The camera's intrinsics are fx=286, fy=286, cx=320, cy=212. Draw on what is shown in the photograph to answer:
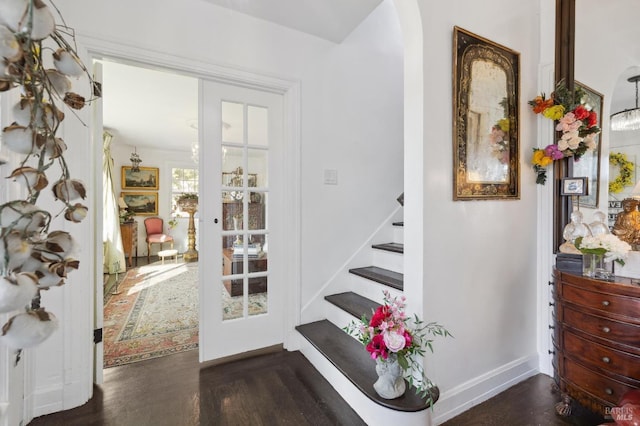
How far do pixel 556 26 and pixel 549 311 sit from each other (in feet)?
6.52

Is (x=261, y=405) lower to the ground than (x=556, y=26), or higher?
lower

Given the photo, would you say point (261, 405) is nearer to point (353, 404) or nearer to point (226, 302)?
point (353, 404)

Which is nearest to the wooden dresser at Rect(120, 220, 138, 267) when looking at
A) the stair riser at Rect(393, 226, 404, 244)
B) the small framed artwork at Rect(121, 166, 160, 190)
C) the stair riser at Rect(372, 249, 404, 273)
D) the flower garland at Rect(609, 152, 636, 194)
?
the small framed artwork at Rect(121, 166, 160, 190)

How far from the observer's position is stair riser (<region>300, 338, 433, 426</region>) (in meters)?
1.41

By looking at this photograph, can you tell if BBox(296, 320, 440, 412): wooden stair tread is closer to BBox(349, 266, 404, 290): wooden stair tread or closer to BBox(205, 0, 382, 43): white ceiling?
BBox(349, 266, 404, 290): wooden stair tread

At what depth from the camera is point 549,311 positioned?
6.63ft

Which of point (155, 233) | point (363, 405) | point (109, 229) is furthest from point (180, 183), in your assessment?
point (363, 405)

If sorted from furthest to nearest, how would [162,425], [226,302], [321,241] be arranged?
[321,241] < [226,302] < [162,425]

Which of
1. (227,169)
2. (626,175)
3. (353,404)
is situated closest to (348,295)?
(353,404)

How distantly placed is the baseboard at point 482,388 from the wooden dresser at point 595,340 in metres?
0.28

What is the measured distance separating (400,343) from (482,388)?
864 millimetres

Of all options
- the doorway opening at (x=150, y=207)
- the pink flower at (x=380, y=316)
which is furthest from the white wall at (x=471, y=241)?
the doorway opening at (x=150, y=207)

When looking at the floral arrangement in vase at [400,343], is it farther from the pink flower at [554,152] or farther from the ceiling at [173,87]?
the ceiling at [173,87]

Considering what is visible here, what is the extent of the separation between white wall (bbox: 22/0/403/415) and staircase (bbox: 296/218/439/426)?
21 centimetres
